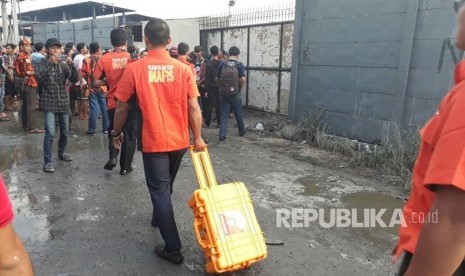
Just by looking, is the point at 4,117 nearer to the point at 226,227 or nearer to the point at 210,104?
the point at 210,104

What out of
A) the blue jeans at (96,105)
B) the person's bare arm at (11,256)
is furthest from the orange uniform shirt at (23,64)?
the person's bare arm at (11,256)

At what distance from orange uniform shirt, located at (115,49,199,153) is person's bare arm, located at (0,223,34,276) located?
1705mm

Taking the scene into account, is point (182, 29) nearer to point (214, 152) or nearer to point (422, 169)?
point (214, 152)

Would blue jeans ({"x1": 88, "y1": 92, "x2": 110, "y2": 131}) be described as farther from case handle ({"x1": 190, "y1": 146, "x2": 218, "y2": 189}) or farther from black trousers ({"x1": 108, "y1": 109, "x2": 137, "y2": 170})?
case handle ({"x1": 190, "y1": 146, "x2": 218, "y2": 189})

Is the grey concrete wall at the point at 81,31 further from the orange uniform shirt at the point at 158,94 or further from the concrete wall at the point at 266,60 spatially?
the orange uniform shirt at the point at 158,94

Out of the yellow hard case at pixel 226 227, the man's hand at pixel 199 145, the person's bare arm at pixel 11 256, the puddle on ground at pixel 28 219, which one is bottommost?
the puddle on ground at pixel 28 219

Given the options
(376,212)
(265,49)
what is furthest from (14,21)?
(376,212)

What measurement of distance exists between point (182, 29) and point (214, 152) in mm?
8006

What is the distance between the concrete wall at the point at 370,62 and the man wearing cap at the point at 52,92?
435cm

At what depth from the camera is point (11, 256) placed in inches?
45.0

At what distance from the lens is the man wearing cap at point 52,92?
5.07 meters

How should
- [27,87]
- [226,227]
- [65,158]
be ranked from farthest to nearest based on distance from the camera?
[27,87] → [65,158] → [226,227]

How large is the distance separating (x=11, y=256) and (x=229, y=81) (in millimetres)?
6105

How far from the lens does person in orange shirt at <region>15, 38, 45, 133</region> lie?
7.38 meters
